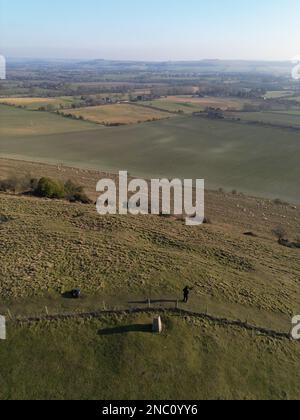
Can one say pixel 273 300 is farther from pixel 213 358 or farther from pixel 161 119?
pixel 161 119

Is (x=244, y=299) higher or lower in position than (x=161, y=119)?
lower

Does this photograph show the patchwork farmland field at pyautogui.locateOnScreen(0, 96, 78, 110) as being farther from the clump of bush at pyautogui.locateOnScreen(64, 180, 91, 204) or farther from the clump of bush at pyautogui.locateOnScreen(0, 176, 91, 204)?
the clump of bush at pyautogui.locateOnScreen(64, 180, 91, 204)

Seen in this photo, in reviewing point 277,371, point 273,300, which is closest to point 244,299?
point 273,300

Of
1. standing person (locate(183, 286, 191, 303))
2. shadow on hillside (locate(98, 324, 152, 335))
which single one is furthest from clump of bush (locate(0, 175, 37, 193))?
shadow on hillside (locate(98, 324, 152, 335))

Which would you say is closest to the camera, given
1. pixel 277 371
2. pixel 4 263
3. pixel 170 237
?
pixel 277 371

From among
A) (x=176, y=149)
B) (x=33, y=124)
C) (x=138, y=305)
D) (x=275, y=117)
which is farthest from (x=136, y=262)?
(x=275, y=117)

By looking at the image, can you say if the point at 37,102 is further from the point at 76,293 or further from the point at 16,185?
the point at 76,293
